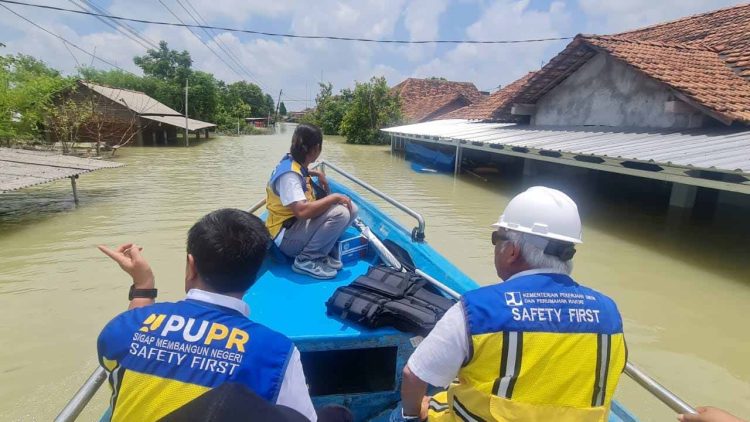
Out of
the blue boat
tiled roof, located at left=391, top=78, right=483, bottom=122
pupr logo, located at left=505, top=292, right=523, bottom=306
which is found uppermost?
tiled roof, located at left=391, top=78, right=483, bottom=122

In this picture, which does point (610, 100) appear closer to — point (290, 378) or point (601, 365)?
point (601, 365)

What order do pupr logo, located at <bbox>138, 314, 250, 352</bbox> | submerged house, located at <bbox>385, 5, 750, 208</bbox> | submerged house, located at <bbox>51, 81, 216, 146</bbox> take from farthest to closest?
submerged house, located at <bbox>51, 81, 216, 146</bbox> → submerged house, located at <bbox>385, 5, 750, 208</bbox> → pupr logo, located at <bbox>138, 314, 250, 352</bbox>

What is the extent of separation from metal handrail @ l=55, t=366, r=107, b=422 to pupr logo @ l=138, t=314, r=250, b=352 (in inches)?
18.2

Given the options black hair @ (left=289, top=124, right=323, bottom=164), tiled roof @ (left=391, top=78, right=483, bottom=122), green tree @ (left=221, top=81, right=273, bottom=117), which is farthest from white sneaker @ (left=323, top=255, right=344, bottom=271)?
green tree @ (left=221, top=81, right=273, bottom=117)

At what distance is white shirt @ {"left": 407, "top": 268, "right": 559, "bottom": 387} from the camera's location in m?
1.23

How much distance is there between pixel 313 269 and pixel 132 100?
24.2 m

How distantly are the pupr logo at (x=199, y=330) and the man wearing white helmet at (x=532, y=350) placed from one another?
1.83ft

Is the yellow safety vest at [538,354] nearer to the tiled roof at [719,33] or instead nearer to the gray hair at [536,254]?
the gray hair at [536,254]

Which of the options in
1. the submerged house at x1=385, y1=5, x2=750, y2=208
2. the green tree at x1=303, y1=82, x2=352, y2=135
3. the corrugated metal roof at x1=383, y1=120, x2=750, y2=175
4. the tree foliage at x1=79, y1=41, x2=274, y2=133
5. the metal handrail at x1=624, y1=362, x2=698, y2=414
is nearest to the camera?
the metal handrail at x1=624, y1=362, x2=698, y2=414

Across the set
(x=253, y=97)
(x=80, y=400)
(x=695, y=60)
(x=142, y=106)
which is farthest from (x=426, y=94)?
(x=253, y=97)

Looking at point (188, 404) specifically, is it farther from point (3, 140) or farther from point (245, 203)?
point (3, 140)

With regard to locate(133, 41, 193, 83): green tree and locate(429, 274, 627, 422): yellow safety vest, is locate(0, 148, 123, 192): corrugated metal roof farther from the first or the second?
locate(133, 41, 193, 83): green tree

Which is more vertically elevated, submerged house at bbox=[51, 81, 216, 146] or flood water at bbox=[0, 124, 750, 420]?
submerged house at bbox=[51, 81, 216, 146]

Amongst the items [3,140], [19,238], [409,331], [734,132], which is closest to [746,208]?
[734,132]
